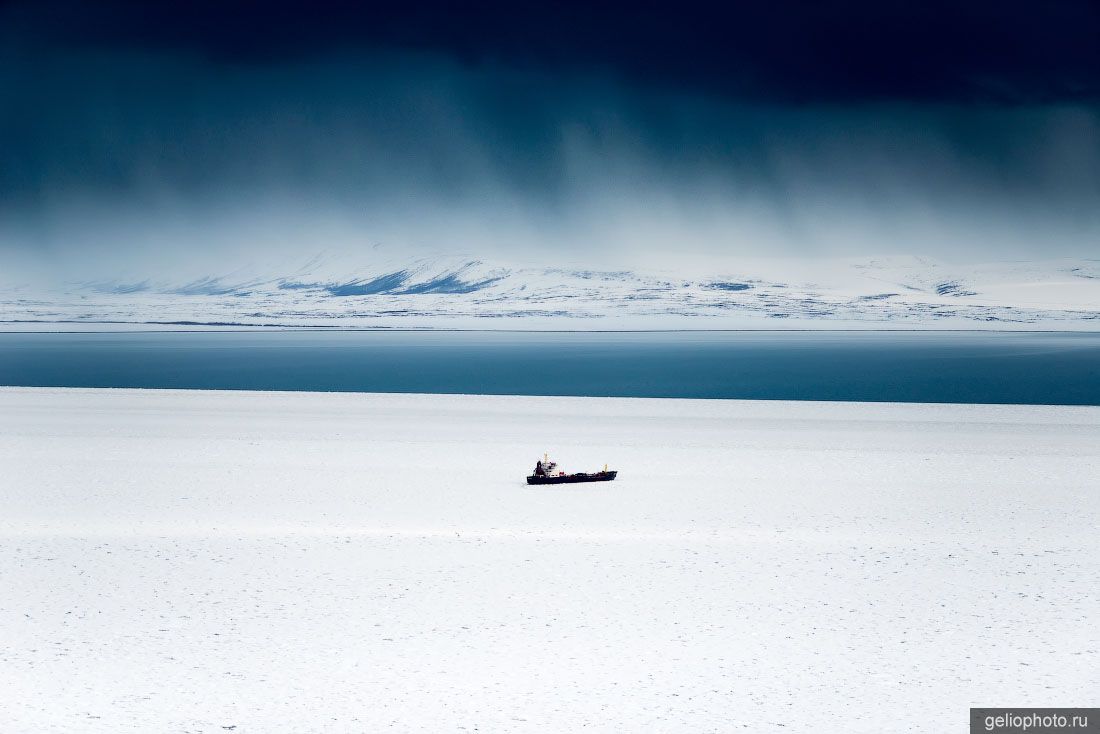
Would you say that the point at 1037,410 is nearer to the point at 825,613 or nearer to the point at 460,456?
the point at 460,456

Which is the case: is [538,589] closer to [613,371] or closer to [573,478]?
[573,478]

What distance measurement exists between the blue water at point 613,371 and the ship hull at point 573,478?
1856cm

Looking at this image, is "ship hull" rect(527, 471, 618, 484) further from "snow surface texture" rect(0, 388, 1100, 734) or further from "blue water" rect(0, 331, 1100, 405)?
"blue water" rect(0, 331, 1100, 405)

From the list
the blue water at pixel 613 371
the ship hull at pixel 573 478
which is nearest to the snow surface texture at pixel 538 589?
the ship hull at pixel 573 478

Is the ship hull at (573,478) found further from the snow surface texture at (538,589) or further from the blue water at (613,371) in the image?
the blue water at (613,371)

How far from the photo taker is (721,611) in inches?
277

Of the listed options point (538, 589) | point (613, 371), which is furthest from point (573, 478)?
point (613, 371)

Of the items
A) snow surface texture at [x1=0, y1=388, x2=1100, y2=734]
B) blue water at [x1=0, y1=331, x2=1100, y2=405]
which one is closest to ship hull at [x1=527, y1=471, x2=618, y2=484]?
snow surface texture at [x1=0, y1=388, x2=1100, y2=734]

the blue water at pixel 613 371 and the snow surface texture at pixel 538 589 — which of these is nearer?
the snow surface texture at pixel 538 589

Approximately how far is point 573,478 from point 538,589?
4.44 meters

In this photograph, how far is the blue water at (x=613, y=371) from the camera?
33.4 metres

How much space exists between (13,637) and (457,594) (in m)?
2.70

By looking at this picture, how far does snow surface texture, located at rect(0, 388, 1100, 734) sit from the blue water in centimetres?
1852

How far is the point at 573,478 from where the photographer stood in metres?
12.0
